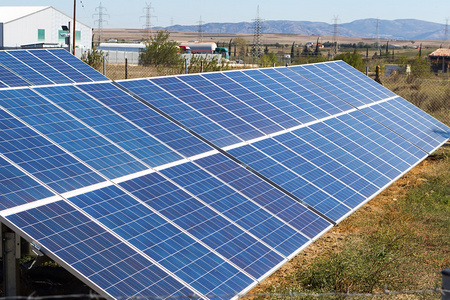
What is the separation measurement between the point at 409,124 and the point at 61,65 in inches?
441

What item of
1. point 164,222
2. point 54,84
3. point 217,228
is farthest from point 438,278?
point 54,84

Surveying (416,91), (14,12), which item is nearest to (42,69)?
(416,91)

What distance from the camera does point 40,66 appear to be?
14305 mm

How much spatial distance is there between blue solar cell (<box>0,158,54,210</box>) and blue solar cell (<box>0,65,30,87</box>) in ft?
11.9

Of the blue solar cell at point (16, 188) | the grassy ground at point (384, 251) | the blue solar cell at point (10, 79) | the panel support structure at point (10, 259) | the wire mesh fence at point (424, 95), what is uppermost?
the blue solar cell at point (10, 79)

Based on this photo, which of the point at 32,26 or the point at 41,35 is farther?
the point at 41,35

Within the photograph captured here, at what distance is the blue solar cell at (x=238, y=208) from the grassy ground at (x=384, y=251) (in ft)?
3.35

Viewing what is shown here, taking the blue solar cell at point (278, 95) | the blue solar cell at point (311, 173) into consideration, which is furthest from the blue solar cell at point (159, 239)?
the blue solar cell at point (278, 95)

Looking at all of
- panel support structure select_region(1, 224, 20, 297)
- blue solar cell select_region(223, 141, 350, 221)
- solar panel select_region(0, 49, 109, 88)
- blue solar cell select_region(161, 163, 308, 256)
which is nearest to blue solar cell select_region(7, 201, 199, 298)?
panel support structure select_region(1, 224, 20, 297)

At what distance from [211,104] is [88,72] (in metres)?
2.86

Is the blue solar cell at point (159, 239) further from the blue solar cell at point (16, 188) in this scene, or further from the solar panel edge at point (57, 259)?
the solar panel edge at point (57, 259)

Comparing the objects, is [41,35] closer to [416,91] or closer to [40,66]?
[416,91]

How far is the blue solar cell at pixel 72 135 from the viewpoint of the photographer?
984 cm

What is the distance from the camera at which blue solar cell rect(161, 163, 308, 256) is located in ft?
32.0
